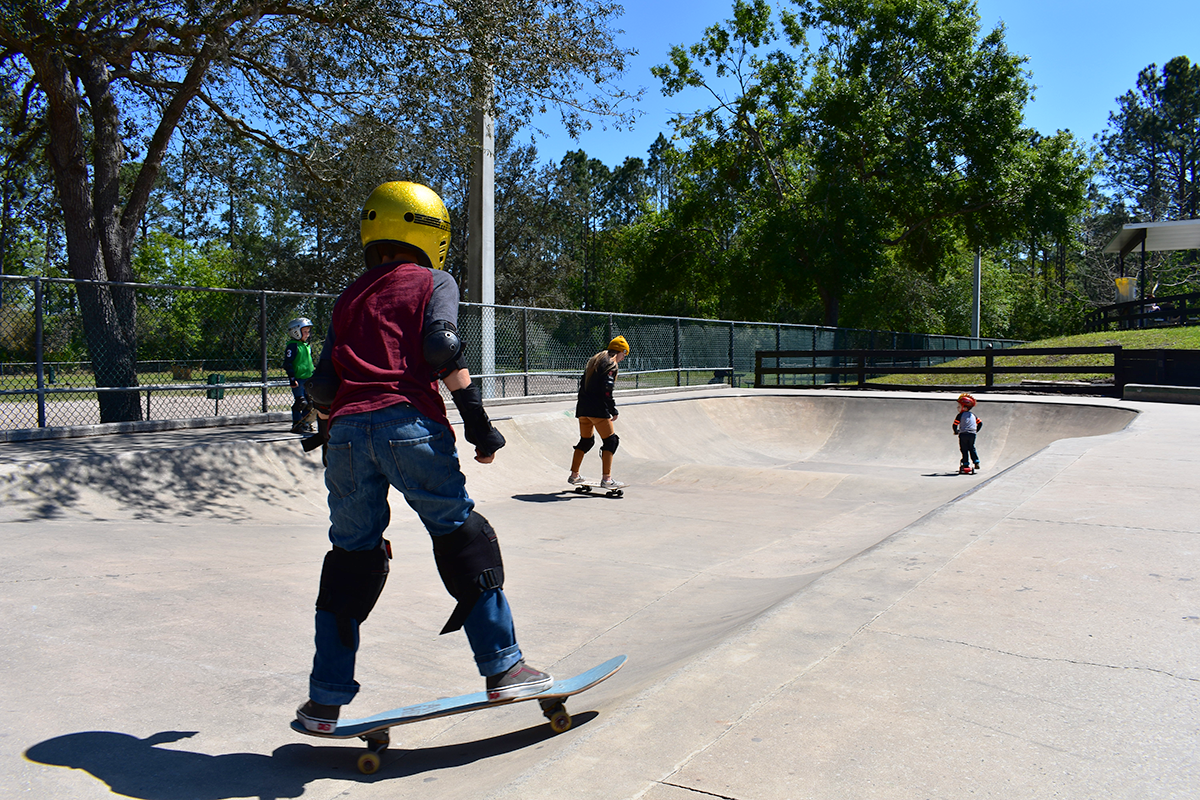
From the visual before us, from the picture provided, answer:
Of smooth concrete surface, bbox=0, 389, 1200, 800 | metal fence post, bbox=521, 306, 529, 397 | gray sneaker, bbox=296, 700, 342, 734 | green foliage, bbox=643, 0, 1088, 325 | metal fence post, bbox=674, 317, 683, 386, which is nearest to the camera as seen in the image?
smooth concrete surface, bbox=0, 389, 1200, 800

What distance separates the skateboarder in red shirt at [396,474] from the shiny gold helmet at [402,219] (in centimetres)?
19

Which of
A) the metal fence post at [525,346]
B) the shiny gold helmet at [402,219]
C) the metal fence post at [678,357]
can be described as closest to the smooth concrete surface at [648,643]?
the shiny gold helmet at [402,219]

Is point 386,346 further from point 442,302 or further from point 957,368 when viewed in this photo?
point 957,368

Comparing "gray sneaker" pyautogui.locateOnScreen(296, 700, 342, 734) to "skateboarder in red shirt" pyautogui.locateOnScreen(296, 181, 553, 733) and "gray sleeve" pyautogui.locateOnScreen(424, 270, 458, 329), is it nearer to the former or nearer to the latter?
"skateboarder in red shirt" pyautogui.locateOnScreen(296, 181, 553, 733)

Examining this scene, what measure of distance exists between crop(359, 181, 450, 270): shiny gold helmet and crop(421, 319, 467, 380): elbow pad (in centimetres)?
37

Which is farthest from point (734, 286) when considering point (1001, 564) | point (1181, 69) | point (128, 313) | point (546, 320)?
point (1181, 69)

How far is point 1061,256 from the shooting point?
8206 cm

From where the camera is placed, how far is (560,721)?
104 inches

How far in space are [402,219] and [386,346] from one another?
52 centimetres

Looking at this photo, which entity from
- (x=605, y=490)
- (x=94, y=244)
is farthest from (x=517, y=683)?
(x=94, y=244)

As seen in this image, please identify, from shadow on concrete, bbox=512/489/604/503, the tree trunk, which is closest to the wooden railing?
shadow on concrete, bbox=512/489/604/503

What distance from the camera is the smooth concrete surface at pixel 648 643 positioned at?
6.99ft

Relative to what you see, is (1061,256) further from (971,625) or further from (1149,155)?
(971,625)

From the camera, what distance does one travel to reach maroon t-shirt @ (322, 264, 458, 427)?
2584mm
